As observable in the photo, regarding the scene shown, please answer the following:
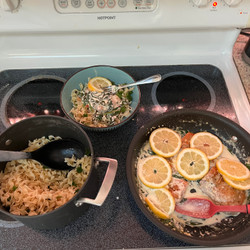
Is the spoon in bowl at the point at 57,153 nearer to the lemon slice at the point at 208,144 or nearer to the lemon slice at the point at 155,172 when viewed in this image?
the lemon slice at the point at 155,172

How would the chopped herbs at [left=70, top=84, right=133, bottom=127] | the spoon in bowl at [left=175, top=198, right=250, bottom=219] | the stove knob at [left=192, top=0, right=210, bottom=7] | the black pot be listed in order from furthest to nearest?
the chopped herbs at [left=70, top=84, right=133, bottom=127]
the stove knob at [left=192, top=0, right=210, bottom=7]
the spoon in bowl at [left=175, top=198, right=250, bottom=219]
the black pot

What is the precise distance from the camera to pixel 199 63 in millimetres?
1187

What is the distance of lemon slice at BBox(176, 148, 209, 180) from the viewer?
87 centimetres

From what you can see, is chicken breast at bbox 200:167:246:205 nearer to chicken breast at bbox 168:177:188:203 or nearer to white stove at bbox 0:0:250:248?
chicken breast at bbox 168:177:188:203

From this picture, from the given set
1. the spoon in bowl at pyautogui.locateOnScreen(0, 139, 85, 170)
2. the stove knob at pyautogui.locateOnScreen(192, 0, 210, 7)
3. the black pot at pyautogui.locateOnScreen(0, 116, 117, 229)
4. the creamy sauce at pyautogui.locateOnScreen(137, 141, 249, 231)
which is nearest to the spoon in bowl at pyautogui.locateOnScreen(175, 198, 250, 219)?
the creamy sauce at pyautogui.locateOnScreen(137, 141, 249, 231)

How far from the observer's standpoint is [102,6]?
0.91m

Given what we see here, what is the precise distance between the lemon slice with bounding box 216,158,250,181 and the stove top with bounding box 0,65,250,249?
0.20m

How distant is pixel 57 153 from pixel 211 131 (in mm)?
606

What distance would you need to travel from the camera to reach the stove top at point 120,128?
0.76 m

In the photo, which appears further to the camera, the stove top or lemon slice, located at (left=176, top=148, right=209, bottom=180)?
lemon slice, located at (left=176, top=148, right=209, bottom=180)

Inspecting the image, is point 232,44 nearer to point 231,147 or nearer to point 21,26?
point 231,147

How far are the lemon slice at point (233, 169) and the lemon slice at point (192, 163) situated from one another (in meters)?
0.05

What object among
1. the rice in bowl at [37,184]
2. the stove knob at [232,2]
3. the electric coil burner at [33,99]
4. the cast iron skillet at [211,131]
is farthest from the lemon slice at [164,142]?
the stove knob at [232,2]

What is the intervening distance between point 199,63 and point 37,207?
37.4 inches
